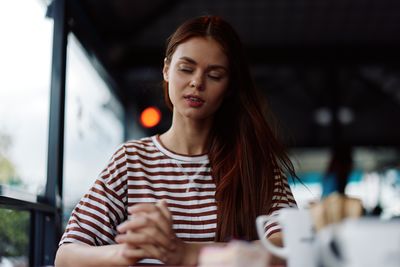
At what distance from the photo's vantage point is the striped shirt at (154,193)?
1.64 m

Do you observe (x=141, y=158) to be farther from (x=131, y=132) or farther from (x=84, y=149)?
(x=131, y=132)

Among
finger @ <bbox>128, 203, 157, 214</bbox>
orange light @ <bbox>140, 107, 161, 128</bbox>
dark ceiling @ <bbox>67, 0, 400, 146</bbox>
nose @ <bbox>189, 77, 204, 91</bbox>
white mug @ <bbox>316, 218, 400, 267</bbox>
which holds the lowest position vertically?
white mug @ <bbox>316, 218, 400, 267</bbox>

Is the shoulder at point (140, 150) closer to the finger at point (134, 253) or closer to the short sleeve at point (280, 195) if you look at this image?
the short sleeve at point (280, 195)

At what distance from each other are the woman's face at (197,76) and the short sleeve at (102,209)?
252mm

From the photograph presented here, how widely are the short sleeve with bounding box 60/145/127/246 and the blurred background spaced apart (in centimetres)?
54

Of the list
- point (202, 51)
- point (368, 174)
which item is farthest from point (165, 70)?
point (368, 174)

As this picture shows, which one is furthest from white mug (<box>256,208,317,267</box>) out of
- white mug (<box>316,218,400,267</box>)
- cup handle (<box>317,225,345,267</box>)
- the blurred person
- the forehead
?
the blurred person

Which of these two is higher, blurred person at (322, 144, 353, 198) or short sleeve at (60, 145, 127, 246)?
blurred person at (322, 144, 353, 198)

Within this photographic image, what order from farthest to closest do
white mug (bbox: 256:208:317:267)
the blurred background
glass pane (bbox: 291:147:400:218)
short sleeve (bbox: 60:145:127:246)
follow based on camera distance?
glass pane (bbox: 291:147:400:218) → the blurred background → short sleeve (bbox: 60:145:127:246) → white mug (bbox: 256:208:317:267)

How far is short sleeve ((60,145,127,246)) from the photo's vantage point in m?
1.59

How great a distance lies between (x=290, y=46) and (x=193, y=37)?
14.7 feet

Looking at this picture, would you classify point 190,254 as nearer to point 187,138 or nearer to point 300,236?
point 300,236

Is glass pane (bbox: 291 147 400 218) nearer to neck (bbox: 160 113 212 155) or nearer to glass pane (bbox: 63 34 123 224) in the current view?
glass pane (bbox: 63 34 123 224)

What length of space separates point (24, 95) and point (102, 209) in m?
1.18
